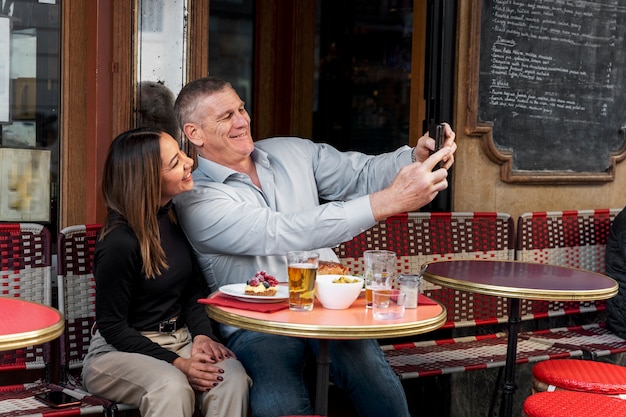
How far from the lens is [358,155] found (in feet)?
13.8

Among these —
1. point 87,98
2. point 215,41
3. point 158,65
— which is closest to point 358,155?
point 158,65

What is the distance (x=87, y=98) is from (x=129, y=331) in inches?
53.9

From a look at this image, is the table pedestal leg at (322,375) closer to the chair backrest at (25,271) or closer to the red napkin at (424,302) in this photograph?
the red napkin at (424,302)

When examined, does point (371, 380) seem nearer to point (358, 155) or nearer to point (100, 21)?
point (358, 155)

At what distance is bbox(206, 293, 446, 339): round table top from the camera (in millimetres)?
2738

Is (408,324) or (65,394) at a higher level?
(408,324)

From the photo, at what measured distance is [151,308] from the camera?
3.42m

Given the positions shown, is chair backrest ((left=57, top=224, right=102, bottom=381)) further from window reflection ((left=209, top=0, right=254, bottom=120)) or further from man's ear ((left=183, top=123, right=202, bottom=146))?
window reflection ((left=209, top=0, right=254, bottom=120))

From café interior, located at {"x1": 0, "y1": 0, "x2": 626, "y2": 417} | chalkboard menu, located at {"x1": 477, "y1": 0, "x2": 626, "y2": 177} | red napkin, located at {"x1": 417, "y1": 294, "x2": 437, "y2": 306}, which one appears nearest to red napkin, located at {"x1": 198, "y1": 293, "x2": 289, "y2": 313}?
red napkin, located at {"x1": 417, "y1": 294, "x2": 437, "y2": 306}

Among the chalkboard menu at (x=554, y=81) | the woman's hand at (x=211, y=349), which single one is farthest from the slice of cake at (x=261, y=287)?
the chalkboard menu at (x=554, y=81)

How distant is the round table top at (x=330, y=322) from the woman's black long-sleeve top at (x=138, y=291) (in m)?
0.38

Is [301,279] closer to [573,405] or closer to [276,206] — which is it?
[276,206]

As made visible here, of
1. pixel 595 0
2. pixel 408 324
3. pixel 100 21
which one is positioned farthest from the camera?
pixel 595 0

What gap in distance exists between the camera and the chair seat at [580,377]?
360 cm
